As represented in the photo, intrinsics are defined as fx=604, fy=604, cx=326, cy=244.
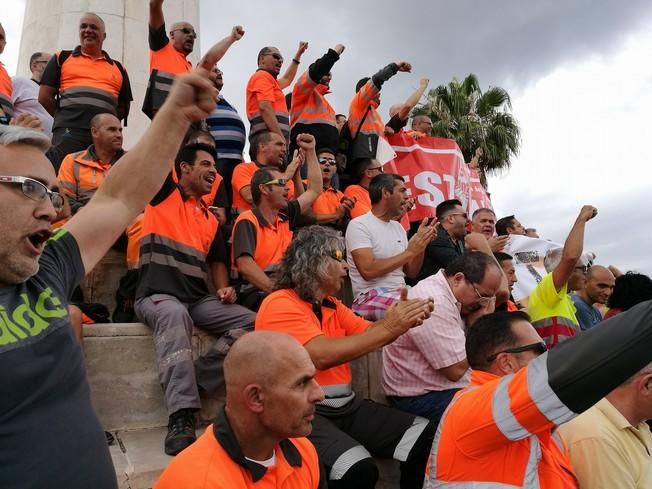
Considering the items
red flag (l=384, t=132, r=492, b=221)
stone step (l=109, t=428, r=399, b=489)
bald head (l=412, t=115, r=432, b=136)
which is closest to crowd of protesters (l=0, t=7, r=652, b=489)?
stone step (l=109, t=428, r=399, b=489)

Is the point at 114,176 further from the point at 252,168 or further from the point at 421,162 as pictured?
the point at 421,162

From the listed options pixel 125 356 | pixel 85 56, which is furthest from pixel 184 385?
pixel 85 56

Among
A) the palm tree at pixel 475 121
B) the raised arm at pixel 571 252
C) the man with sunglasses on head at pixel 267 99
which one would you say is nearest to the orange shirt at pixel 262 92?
the man with sunglasses on head at pixel 267 99

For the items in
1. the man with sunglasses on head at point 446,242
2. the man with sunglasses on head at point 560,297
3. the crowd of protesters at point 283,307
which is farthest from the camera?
the man with sunglasses on head at point 446,242

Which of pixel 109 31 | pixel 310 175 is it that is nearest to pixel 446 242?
pixel 310 175

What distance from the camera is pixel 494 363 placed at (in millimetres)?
2611

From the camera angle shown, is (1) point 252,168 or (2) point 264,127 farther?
(2) point 264,127

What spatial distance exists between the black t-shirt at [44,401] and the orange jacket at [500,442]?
1.19 metres

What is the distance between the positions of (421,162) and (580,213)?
307cm

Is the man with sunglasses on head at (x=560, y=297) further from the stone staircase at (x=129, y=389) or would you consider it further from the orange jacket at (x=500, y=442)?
the orange jacket at (x=500, y=442)

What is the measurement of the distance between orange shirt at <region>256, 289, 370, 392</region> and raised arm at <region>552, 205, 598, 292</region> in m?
2.18

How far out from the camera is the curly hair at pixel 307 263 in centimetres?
→ 346

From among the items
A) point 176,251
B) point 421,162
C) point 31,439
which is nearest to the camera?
point 31,439

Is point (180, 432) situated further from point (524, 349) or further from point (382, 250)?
point (382, 250)
